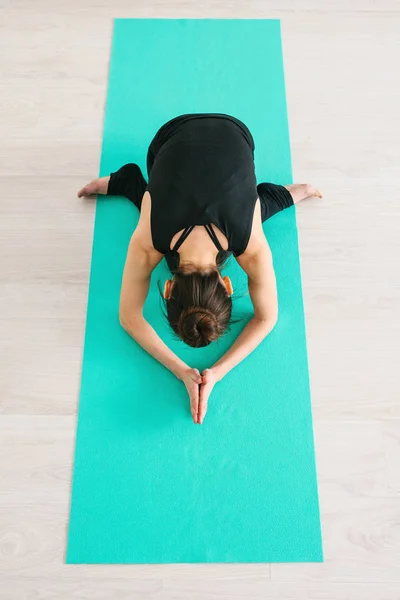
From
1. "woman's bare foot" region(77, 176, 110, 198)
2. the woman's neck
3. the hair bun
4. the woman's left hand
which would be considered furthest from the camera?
"woman's bare foot" region(77, 176, 110, 198)

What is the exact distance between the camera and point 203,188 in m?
1.24

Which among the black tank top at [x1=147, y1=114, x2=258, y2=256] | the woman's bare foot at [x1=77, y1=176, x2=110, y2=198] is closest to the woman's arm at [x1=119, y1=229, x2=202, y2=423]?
the black tank top at [x1=147, y1=114, x2=258, y2=256]

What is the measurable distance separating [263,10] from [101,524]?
210 centimetres

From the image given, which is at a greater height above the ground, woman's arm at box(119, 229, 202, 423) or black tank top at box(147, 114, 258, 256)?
black tank top at box(147, 114, 258, 256)

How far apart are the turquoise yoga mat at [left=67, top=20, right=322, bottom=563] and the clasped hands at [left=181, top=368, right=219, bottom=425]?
0.16ft

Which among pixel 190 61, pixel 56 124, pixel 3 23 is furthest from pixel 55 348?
pixel 3 23

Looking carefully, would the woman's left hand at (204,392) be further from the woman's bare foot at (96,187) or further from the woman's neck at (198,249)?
the woman's bare foot at (96,187)

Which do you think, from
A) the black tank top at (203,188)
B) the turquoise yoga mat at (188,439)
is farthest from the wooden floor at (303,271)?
the black tank top at (203,188)

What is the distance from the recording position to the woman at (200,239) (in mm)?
1183

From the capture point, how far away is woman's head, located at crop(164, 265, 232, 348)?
115 centimetres

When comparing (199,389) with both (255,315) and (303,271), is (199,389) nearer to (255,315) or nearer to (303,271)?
(255,315)

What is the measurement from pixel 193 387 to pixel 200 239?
49 centimetres

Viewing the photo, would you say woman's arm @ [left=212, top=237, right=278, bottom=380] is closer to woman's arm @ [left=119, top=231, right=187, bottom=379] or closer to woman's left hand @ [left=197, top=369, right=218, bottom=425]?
woman's left hand @ [left=197, top=369, right=218, bottom=425]

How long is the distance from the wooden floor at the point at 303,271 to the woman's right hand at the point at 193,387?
364 mm
